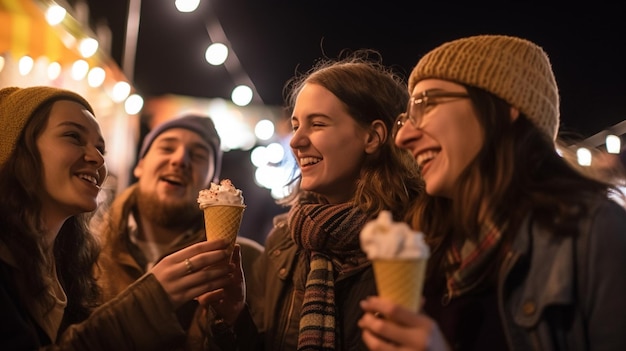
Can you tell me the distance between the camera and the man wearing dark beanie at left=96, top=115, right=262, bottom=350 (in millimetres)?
4691

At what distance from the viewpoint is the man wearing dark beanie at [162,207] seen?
4.69 meters

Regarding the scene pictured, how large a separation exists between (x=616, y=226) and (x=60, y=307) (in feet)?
8.72

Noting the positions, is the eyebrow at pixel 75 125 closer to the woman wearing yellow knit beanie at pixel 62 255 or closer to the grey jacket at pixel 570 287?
the woman wearing yellow knit beanie at pixel 62 255

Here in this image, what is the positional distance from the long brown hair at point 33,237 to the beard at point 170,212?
1348 millimetres

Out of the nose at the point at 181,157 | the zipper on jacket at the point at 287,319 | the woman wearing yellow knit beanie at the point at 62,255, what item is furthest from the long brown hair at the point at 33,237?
the nose at the point at 181,157

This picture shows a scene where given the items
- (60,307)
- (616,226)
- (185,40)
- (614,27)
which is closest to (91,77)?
(185,40)

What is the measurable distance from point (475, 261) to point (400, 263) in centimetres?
57

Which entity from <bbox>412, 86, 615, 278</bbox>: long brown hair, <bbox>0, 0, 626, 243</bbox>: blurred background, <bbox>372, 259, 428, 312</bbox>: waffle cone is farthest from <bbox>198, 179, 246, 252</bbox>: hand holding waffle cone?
<bbox>0, 0, 626, 243</bbox>: blurred background

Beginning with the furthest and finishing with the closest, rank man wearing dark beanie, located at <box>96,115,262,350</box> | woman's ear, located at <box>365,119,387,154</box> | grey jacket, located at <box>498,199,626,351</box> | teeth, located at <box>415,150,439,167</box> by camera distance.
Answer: man wearing dark beanie, located at <box>96,115,262,350</box>, woman's ear, located at <box>365,119,387,154</box>, teeth, located at <box>415,150,439,167</box>, grey jacket, located at <box>498,199,626,351</box>

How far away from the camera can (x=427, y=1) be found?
10289 mm

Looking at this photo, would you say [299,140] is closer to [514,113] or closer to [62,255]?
[514,113]

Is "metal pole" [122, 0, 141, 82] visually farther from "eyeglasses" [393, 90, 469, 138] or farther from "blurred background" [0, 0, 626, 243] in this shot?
"eyeglasses" [393, 90, 469, 138]

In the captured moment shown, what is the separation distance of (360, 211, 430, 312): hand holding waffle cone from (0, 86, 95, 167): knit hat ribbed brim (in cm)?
212

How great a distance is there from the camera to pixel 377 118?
3602mm
